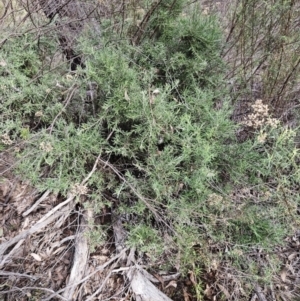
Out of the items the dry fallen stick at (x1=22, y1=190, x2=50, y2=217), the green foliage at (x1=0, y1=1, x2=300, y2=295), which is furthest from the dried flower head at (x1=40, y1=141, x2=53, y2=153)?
the dry fallen stick at (x1=22, y1=190, x2=50, y2=217)

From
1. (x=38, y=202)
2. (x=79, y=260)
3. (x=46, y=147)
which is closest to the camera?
(x=46, y=147)

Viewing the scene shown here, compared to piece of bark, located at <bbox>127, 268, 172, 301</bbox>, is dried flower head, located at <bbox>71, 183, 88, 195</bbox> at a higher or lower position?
higher

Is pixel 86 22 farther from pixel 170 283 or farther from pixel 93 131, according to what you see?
pixel 170 283

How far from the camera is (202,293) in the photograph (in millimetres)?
2023

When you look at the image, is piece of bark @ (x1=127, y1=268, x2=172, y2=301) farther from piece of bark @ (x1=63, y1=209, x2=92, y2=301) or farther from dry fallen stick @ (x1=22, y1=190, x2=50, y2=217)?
dry fallen stick @ (x1=22, y1=190, x2=50, y2=217)

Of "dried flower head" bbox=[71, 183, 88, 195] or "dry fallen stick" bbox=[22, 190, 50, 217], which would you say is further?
"dry fallen stick" bbox=[22, 190, 50, 217]

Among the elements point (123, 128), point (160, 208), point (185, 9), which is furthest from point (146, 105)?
point (185, 9)

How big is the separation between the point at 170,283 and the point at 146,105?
126 cm

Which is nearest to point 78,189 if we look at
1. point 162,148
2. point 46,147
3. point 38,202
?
point 46,147

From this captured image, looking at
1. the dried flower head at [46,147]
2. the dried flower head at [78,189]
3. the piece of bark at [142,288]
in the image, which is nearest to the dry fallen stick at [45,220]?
the dried flower head at [78,189]

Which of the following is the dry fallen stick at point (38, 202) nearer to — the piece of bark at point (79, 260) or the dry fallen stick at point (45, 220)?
the dry fallen stick at point (45, 220)

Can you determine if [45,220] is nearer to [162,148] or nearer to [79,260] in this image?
[79,260]

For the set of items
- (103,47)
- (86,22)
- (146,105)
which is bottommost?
(146,105)

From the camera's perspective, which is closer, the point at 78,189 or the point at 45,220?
the point at 78,189
